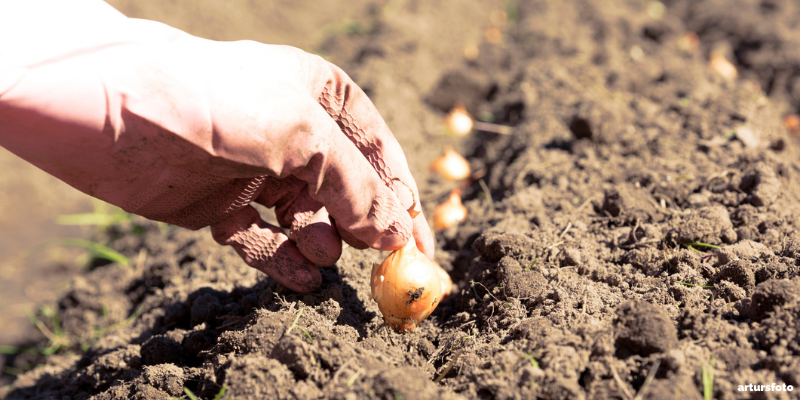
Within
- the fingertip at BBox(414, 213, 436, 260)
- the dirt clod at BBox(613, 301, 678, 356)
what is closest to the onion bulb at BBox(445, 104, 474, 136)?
the fingertip at BBox(414, 213, 436, 260)

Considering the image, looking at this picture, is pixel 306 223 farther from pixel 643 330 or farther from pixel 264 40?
pixel 264 40

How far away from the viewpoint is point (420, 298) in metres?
1.68

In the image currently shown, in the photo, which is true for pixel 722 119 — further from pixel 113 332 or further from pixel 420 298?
pixel 113 332

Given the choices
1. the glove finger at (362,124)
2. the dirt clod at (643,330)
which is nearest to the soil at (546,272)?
the dirt clod at (643,330)

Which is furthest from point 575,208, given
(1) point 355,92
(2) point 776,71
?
(2) point 776,71

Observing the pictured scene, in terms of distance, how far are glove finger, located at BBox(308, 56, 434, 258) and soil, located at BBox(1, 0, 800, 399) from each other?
41 cm

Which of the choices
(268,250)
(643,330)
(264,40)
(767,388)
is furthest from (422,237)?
(264,40)

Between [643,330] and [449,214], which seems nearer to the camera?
[643,330]

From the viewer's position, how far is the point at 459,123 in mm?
3312

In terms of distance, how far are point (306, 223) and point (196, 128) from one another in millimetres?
543

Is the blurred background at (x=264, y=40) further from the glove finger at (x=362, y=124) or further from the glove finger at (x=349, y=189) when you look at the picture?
the glove finger at (x=349, y=189)

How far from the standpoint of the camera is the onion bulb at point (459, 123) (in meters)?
3.31

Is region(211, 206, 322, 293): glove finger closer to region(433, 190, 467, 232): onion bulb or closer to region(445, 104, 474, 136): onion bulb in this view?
region(433, 190, 467, 232): onion bulb

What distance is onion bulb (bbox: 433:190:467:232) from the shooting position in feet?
8.24
